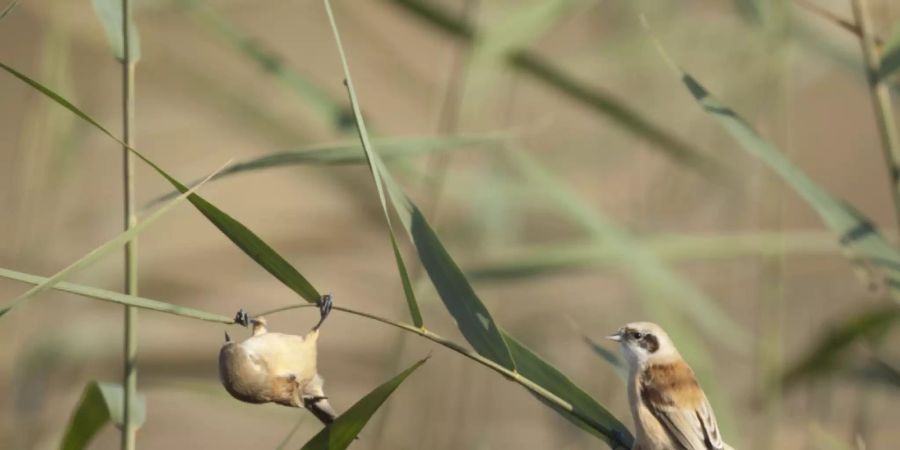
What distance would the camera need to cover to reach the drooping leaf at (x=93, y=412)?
3.72ft

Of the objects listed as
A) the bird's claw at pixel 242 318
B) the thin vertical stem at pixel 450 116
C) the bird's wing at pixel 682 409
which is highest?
the thin vertical stem at pixel 450 116

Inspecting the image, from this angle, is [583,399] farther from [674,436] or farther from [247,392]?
[247,392]

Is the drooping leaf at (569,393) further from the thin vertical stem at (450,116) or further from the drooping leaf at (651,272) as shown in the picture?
the thin vertical stem at (450,116)

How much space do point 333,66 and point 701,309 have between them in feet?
13.6

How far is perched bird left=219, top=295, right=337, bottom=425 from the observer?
0.84 metres

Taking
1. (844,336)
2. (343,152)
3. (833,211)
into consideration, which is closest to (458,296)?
(343,152)

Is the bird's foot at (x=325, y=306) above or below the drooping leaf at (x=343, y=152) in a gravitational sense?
below

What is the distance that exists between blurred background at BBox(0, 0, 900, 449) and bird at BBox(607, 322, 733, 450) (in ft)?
0.49

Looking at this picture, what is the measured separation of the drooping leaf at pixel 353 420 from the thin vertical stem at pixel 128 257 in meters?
0.19

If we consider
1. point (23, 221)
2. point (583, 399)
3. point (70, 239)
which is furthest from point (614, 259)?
point (70, 239)

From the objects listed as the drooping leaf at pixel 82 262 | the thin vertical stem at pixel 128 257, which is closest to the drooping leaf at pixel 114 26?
the thin vertical stem at pixel 128 257

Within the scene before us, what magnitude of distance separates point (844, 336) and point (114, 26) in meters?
0.90

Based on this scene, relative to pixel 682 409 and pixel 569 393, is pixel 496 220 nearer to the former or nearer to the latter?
pixel 682 409

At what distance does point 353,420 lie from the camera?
948 millimetres
